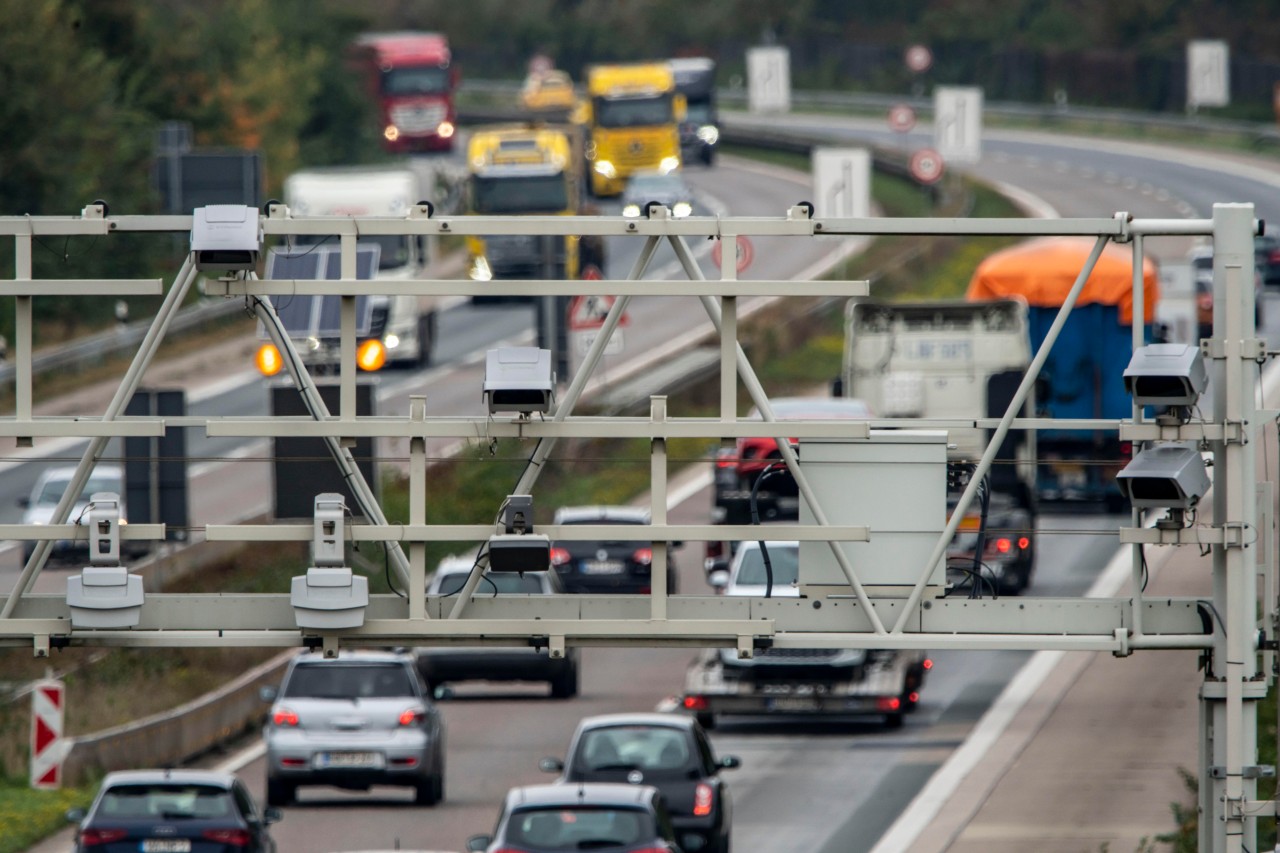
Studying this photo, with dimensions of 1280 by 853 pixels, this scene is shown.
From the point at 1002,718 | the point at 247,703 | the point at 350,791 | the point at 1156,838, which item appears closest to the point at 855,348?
the point at 1002,718

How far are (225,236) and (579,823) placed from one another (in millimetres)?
5438

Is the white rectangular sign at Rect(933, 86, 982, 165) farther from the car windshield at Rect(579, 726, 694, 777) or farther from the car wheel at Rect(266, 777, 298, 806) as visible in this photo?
the car windshield at Rect(579, 726, 694, 777)

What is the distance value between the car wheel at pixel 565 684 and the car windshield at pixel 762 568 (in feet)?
10.1

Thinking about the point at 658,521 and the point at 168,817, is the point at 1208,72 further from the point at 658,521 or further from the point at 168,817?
the point at 658,521

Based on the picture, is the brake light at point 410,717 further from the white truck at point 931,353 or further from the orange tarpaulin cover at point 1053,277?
the orange tarpaulin cover at point 1053,277

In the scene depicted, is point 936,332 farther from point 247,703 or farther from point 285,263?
point 285,263

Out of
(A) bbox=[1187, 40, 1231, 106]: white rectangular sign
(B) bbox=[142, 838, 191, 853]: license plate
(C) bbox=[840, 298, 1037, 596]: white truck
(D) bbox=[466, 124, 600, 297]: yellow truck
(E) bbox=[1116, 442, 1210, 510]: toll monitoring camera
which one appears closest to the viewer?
(E) bbox=[1116, 442, 1210, 510]: toll monitoring camera

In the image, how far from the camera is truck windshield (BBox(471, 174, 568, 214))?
56.1 m

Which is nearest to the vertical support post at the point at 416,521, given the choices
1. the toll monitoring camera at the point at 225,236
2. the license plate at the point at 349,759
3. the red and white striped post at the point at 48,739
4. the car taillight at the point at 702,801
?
the toll monitoring camera at the point at 225,236

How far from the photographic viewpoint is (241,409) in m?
48.1

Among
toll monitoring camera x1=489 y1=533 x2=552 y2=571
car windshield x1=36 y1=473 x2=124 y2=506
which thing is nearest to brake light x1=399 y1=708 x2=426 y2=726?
toll monitoring camera x1=489 y1=533 x2=552 y2=571

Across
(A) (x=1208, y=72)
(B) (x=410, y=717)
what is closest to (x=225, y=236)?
(B) (x=410, y=717)

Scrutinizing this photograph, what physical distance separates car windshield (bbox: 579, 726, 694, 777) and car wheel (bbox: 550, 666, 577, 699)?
8.73 m

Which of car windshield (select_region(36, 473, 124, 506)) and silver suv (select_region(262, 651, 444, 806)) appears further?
car windshield (select_region(36, 473, 124, 506))
